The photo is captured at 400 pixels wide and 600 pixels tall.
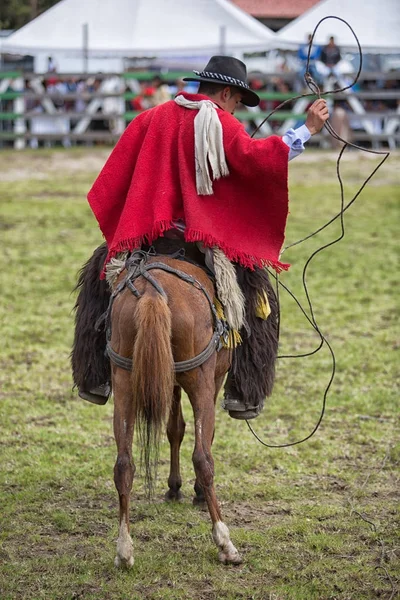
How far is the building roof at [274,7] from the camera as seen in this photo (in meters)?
30.0

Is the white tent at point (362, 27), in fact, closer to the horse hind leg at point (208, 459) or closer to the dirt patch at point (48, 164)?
the dirt patch at point (48, 164)

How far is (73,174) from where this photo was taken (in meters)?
17.4

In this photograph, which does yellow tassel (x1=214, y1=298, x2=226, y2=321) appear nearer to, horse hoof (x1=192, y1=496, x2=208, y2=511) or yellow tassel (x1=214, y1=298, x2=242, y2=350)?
yellow tassel (x1=214, y1=298, x2=242, y2=350)

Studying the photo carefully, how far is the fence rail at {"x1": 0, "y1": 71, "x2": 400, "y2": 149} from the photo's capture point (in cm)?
2011

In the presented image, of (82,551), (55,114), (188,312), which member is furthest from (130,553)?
(55,114)

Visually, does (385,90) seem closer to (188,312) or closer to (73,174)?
(73,174)

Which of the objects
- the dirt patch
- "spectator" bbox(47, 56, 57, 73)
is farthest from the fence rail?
the dirt patch

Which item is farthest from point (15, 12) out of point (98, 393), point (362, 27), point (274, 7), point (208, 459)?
point (208, 459)

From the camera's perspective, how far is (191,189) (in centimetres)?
448

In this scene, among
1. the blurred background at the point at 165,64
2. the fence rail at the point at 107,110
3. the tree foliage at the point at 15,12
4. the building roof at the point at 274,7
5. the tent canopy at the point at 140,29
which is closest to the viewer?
the fence rail at the point at 107,110

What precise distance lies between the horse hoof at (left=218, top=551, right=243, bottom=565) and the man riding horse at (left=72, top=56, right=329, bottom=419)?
1.08 meters

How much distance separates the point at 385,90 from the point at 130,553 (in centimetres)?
1801

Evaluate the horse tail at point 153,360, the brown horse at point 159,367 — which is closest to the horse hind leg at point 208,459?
the brown horse at point 159,367

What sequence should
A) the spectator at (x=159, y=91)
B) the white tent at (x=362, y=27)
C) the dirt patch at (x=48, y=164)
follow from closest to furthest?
1. the dirt patch at (x=48, y=164)
2. the spectator at (x=159, y=91)
3. the white tent at (x=362, y=27)
